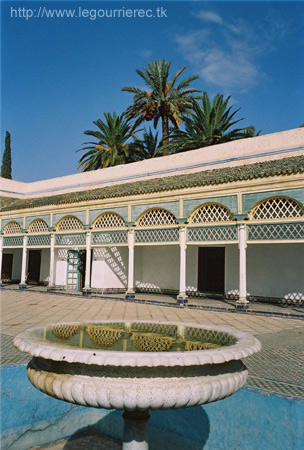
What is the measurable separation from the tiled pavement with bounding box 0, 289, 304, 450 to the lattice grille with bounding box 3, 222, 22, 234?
198 inches

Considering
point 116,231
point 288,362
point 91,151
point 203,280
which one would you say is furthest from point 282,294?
point 91,151

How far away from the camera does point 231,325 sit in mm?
7160

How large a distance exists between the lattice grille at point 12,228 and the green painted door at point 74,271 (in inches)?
120

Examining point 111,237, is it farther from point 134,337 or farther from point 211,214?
point 134,337

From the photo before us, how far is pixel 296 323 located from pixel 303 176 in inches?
134

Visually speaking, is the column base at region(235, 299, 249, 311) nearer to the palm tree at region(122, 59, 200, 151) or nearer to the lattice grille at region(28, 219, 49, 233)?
the lattice grille at region(28, 219, 49, 233)

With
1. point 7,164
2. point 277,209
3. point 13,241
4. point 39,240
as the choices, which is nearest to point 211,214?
point 277,209

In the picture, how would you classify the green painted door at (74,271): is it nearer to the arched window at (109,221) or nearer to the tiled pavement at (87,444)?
the arched window at (109,221)

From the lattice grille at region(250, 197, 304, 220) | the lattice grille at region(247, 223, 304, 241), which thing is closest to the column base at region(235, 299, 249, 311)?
the lattice grille at region(247, 223, 304, 241)

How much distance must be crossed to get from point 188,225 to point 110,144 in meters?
14.2

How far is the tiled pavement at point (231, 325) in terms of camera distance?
362cm

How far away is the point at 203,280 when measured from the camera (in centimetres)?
1320

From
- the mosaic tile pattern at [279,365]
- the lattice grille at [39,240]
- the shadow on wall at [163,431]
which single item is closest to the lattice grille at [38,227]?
the lattice grille at [39,240]

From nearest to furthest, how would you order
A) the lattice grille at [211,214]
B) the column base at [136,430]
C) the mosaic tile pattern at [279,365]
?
1. the column base at [136,430]
2. the mosaic tile pattern at [279,365]
3. the lattice grille at [211,214]
